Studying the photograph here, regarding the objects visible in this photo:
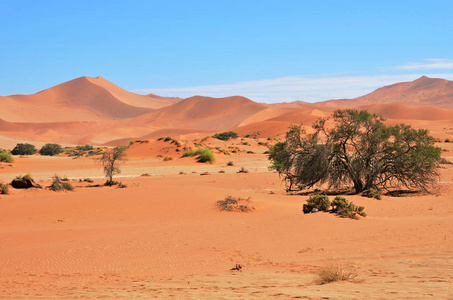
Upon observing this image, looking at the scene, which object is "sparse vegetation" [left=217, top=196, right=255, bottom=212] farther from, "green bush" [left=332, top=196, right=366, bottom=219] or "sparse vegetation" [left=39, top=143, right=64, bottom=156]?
"sparse vegetation" [left=39, top=143, right=64, bottom=156]

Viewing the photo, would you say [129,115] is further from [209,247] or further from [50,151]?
[209,247]

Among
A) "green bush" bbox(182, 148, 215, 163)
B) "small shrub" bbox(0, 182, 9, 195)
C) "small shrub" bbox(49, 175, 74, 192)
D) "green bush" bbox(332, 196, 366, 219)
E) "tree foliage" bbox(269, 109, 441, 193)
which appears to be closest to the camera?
"green bush" bbox(332, 196, 366, 219)

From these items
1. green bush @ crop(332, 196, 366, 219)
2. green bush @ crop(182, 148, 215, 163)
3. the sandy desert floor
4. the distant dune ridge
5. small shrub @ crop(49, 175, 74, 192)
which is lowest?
the sandy desert floor

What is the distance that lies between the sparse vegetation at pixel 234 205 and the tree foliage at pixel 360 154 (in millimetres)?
4119

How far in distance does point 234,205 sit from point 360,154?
22.4 feet

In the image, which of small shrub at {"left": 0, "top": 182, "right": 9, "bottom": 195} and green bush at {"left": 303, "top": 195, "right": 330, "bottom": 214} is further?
small shrub at {"left": 0, "top": 182, "right": 9, "bottom": 195}

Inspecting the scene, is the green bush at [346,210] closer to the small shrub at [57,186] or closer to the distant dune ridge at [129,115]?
the small shrub at [57,186]

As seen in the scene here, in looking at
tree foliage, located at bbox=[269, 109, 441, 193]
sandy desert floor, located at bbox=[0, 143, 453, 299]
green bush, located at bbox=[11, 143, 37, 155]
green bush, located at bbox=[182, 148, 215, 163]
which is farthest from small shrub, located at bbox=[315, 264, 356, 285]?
green bush, located at bbox=[11, 143, 37, 155]

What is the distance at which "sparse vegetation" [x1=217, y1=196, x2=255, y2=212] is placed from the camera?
16391mm

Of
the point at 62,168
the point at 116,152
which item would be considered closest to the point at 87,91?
the point at 62,168

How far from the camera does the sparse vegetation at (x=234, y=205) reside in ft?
53.8

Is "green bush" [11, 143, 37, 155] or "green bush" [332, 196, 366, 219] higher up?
"green bush" [11, 143, 37, 155]

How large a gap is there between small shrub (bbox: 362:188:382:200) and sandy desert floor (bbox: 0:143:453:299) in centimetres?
50

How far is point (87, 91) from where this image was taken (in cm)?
19912
